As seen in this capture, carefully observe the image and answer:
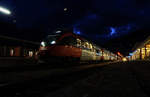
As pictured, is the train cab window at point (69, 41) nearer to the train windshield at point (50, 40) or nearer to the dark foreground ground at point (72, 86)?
the train windshield at point (50, 40)

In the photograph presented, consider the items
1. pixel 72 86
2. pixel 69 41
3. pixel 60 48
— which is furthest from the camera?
pixel 69 41

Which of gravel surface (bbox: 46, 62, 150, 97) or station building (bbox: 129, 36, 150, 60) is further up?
station building (bbox: 129, 36, 150, 60)

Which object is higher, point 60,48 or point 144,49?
point 144,49

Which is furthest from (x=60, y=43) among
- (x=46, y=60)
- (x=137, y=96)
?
(x=137, y=96)

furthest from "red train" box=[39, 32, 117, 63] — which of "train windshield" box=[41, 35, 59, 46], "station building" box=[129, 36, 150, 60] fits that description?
"station building" box=[129, 36, 150, 60]

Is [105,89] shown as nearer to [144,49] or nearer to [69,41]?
[69,41]

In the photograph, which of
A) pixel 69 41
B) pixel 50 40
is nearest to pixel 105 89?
pixel 69 41

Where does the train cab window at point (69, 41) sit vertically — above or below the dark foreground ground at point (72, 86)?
above

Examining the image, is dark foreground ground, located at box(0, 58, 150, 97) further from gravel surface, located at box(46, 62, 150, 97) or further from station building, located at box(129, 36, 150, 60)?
station building, located at box(129, 36, 150, 60)

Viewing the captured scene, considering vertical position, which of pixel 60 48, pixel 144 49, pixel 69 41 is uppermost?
pixel 144 49

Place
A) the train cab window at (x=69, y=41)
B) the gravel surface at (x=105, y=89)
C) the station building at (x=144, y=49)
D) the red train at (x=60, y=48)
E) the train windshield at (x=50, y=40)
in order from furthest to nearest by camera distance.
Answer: the station building at (x=144, y=49) → the train cab window at (x=69, y=41) → the train windshield at (x=50, y=40) → the red train at (x=60, y=48) → the gravel surface at (x=105, y=89)

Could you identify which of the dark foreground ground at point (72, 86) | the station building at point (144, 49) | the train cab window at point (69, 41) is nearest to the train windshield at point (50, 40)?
the train cab window at point (69, 41)

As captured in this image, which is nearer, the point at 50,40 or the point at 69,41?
the point at 50,40

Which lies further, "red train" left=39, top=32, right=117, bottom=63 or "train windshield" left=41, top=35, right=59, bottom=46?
"train windshield" left=41, top=35, right=59, bottom=46
